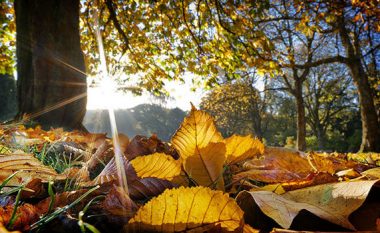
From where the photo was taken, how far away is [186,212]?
534 millimetres

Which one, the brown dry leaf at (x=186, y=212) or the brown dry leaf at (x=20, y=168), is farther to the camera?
the brown dry leaf at (x=20, y=168)

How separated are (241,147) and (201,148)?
0.25 metres

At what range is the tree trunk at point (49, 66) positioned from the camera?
5547 mm

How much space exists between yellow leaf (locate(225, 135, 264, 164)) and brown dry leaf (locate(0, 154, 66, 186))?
0.53 metres

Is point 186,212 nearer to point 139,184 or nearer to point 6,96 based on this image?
point 139,184

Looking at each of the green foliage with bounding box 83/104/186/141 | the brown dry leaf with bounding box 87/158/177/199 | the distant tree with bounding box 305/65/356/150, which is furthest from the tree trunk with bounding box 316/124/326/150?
the brown dry leaf with bounding box 87/158/177/199

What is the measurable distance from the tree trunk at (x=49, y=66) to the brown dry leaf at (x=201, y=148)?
494 centimetres

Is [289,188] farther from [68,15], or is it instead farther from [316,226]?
[68,15]

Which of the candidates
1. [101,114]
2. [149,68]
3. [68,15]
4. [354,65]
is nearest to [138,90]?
[149,68]

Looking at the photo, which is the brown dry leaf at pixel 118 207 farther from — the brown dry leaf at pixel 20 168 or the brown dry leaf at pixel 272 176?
the brown dry leaf at pixel 272 176

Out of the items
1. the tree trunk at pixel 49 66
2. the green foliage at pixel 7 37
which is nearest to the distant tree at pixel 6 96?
the green foliage at pixel 7 37

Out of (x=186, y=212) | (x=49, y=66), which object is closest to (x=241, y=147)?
(x=186, y=212)

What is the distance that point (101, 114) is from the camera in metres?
60.8

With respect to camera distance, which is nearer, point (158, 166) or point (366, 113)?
point (158, 166)
